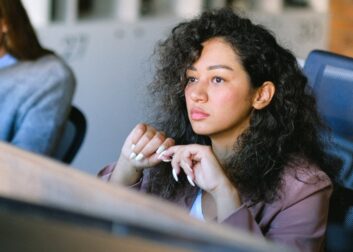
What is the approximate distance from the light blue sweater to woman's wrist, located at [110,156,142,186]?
85 centimetres

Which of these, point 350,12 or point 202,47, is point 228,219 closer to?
point 202,47

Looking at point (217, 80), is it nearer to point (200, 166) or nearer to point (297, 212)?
point (200, 166)

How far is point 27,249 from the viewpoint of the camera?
1.94ft

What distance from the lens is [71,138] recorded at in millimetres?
2469

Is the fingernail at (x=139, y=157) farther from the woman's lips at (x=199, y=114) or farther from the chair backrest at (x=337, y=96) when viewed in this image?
the chair backrest at (x=337, y=96)

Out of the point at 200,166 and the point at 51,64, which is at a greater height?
the point at 200,166

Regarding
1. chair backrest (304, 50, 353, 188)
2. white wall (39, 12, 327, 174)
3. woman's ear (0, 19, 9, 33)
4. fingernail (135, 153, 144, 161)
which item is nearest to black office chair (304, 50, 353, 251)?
chair backrest (304, 50, 353, 188)

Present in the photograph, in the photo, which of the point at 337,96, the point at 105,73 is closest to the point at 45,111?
the point at 337,96

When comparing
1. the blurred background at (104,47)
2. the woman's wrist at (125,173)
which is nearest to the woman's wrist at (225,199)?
the woman's wrist at (125,173)

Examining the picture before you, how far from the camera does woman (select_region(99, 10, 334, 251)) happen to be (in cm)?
141

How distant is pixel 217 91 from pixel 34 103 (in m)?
1.11

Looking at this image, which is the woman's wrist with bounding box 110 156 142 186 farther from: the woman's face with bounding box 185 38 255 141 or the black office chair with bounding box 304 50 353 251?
the black office chair with bounding box 304 50 353 251

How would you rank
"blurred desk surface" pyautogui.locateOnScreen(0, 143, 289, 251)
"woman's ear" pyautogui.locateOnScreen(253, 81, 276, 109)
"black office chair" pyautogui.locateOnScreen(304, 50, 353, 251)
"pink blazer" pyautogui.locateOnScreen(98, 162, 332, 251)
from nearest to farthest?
"blurred desk surface" pyautogui.locateOnScreen(0, 143, 289, 251) < "pink blazer" pyautogui.locateOnScreen(98, 162, 332, 251) < "woman's ear" pyautogui.locateOnScreen(253, 81, 276, 109) < "black office chair" pyautogui.locateOnScreen(304, 50, 353, 251)

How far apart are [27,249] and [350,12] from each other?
4.86m
